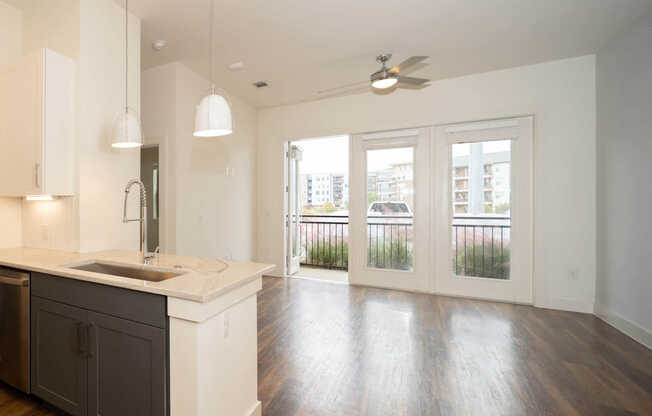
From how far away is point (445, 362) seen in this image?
225 cm

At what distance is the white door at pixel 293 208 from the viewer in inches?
199

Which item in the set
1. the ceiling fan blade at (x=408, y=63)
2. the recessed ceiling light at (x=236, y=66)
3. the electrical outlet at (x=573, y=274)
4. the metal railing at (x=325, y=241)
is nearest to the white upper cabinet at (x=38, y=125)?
the recessed ceiling light at (x=236, y=66)

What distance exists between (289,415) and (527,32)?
402 cm

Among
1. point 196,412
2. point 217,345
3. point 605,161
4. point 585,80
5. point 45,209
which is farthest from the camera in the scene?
point 585,80

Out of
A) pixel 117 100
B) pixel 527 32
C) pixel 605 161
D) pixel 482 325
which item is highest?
pixel 527 32

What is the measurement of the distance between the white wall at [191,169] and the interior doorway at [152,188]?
33.7 inches

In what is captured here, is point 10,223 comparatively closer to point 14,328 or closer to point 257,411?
point 14,328

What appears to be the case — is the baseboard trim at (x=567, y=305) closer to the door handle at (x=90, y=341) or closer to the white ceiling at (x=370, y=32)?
the white ceiling at (x=370, y=32)

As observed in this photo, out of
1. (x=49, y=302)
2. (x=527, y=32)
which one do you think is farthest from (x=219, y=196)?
(x=527, y=32)

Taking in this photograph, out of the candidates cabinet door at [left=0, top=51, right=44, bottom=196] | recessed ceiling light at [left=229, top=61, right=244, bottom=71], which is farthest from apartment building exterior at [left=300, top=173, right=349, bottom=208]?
cabinet door at [left=0, top=51, right=44, bottom=196]

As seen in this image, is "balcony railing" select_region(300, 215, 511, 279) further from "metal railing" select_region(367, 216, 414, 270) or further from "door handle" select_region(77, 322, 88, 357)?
"door handle" select_region(77, 322, 88, 357)

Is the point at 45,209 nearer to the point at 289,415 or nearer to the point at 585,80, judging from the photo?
the point at 289,415

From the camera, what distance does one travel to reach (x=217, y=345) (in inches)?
51.6

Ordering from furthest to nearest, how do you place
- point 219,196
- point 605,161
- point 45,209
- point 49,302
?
point 219,196
point 605,161
point 45,209
point 49,302
